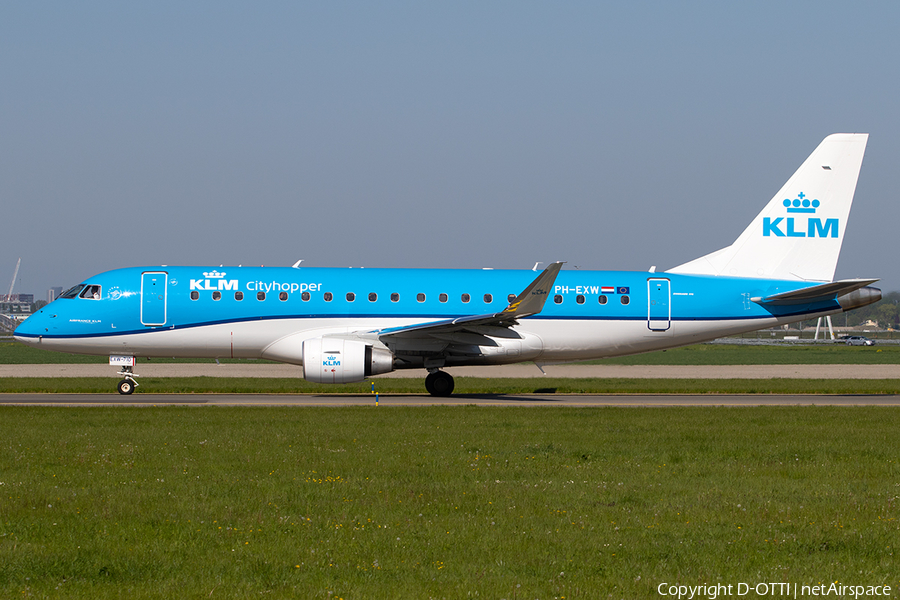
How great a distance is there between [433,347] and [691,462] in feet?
47.4

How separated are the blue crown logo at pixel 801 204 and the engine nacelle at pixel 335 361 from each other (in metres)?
15.4

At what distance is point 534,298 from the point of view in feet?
83.7

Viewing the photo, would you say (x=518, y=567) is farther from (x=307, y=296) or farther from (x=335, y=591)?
(x=307, y=296)

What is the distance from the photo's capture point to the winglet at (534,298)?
83.3 ft

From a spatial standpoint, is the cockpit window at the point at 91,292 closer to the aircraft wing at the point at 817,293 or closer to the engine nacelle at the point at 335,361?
the engine nacelle at the point at 335,361

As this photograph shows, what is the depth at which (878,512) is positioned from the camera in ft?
32.9

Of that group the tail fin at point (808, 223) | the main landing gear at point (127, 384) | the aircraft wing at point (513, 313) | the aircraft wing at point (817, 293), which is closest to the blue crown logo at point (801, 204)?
the tail fin at point (808, 223)

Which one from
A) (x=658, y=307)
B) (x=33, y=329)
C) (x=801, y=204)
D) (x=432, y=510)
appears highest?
(x=801, y=204)

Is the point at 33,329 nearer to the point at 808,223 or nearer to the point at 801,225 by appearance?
the point at 801,225

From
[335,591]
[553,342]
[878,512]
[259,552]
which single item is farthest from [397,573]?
[553,342]

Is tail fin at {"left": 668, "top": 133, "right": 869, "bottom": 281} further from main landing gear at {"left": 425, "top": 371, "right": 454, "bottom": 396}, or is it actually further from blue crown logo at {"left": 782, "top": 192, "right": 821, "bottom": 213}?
main landing gear at {"left": 425, "top": 371, "right": 454, "bottom": 396}

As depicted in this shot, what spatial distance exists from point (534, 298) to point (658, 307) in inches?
222

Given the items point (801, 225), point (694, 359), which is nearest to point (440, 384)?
point (801, 225)

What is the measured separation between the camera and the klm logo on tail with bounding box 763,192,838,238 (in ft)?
98.5
